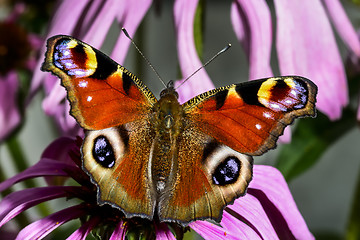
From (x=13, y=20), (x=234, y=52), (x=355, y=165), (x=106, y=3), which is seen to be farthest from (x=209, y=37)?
(x=106, y=3)

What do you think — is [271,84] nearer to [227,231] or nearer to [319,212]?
[227,231]

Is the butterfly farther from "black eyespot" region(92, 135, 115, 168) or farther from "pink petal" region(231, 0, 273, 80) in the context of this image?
"pink petal" region(231, 0, 273, 80)

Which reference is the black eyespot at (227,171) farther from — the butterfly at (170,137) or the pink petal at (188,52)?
the pink petal at (188,52)

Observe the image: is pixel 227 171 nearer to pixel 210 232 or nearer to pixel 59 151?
pixel 210 232

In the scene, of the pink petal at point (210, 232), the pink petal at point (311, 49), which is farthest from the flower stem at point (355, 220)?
the pink petal at point (210, 232)

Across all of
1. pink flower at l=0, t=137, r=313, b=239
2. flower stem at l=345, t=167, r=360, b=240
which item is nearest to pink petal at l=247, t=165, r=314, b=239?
pink flower at l=0, t=137, r=313, b=239

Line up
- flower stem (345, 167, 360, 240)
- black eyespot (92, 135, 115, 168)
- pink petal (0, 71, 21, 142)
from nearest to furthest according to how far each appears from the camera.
→ black eyespot (92, 135, 115, 168), flower stem (345, 167, 360, 240), pink petal (0, 71, 21, 142)
